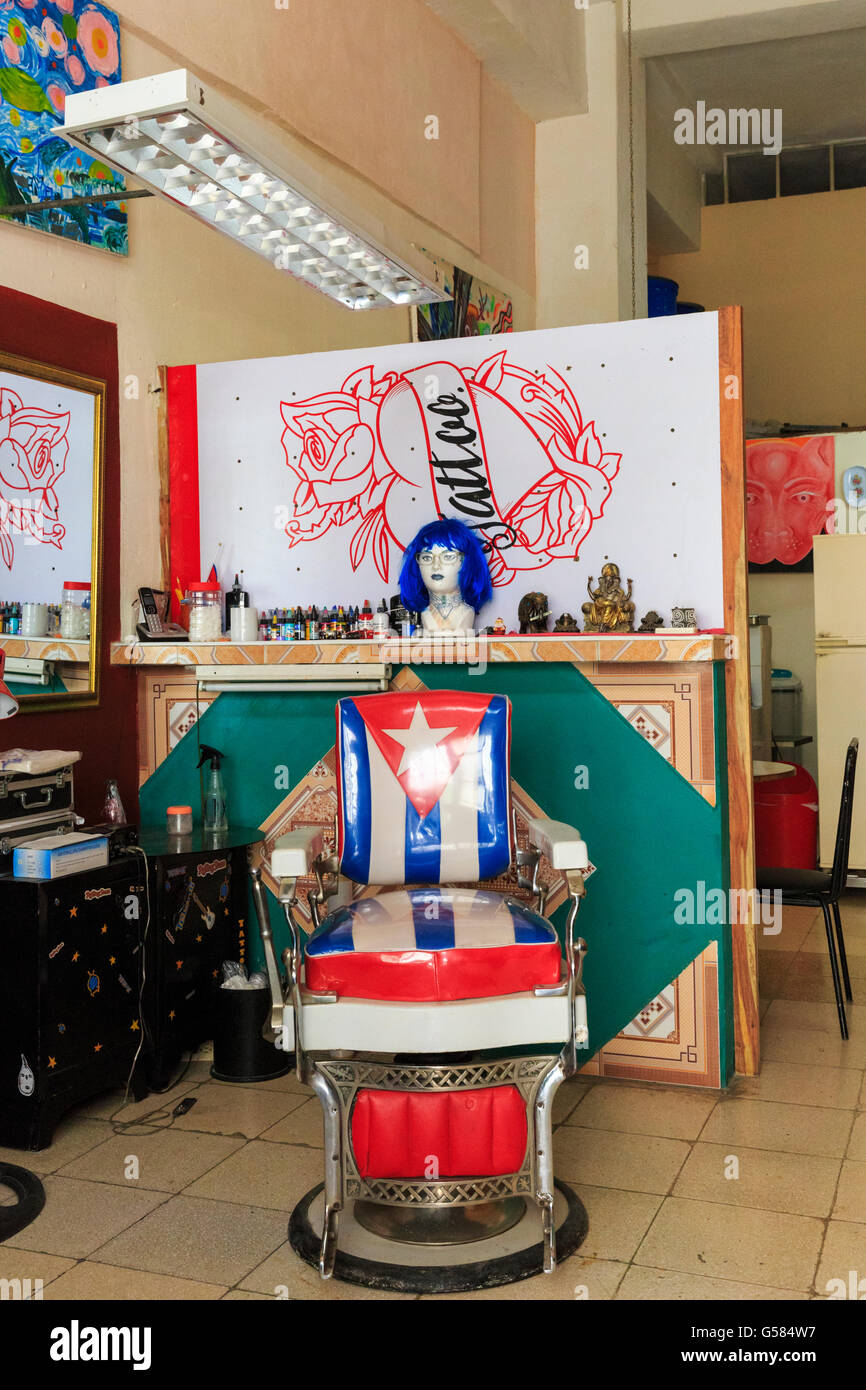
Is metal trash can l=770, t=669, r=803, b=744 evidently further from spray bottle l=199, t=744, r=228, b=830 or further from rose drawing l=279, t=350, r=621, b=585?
spray bottle l=199, t=744, r=228, b=830

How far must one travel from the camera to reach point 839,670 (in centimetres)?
600

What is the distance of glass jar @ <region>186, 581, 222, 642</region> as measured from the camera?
3.86 m

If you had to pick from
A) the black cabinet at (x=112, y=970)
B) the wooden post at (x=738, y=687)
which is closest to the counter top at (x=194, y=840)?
the black cabinet at (x=112, y=970)

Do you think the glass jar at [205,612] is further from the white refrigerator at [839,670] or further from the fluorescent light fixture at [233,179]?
the white refrigerator at [839,670]

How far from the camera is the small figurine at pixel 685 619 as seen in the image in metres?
3.39

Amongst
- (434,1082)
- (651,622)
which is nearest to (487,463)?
(651,622)

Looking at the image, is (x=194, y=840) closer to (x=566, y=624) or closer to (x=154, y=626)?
(x=154, y=626)

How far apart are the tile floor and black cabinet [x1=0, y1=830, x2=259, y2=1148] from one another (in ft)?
0.44

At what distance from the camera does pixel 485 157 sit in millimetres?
6012

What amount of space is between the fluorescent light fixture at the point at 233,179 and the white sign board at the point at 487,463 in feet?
1.11

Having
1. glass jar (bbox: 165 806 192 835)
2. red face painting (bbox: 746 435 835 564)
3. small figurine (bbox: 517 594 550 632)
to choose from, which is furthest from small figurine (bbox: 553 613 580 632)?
red face painting (bbox: 746 435 835 564)

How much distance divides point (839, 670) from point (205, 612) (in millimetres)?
3528
